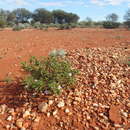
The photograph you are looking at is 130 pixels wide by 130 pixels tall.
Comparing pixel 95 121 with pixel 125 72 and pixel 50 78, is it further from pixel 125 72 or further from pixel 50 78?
pixel 125 72

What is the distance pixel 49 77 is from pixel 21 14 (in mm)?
51588

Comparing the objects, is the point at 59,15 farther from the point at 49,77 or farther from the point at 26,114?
the point at 26,114

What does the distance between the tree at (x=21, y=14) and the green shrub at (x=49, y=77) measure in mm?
49743

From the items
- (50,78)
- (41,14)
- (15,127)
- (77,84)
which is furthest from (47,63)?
(41,14)

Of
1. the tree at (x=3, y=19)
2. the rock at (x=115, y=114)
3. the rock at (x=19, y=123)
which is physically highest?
the tree at (x=3, y=19)

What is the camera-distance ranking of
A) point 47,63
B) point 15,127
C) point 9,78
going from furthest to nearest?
point 9,78, point 47,63, point 15,127

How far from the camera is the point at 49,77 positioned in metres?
3.26

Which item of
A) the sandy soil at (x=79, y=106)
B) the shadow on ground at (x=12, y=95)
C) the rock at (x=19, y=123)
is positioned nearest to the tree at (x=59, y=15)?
the sandy soil at (x=79, y=106)

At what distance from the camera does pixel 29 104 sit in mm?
3061

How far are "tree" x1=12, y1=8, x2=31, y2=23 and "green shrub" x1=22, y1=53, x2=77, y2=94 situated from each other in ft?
163

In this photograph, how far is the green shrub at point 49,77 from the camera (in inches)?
121

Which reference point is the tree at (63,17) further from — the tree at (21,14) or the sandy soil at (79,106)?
the sandy soil at (79,106)

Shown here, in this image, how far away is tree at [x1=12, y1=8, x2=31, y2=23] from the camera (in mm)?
51094

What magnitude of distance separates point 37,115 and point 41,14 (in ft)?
152
